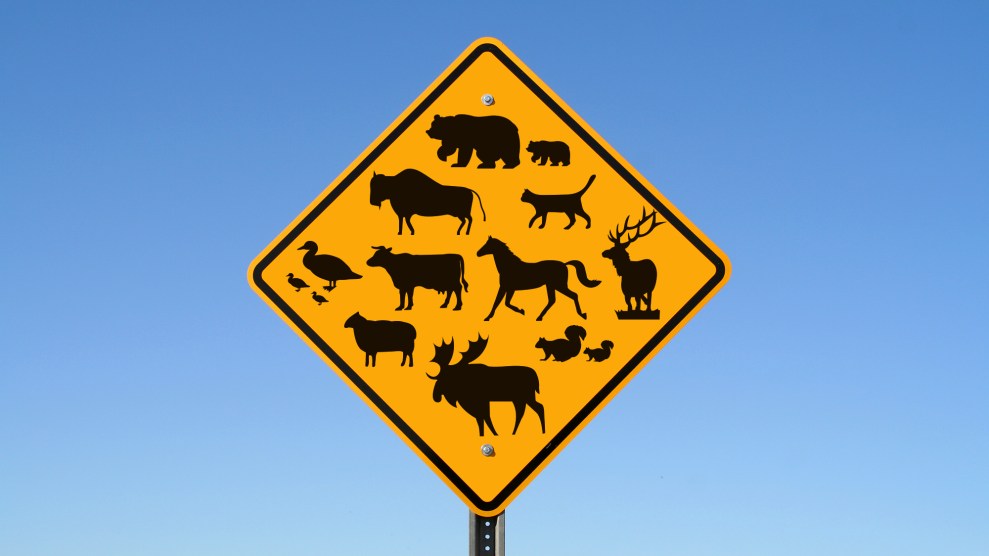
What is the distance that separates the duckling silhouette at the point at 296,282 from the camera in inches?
122

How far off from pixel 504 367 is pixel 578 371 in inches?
7.9

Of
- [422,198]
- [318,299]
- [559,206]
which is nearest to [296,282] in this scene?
[318,299]

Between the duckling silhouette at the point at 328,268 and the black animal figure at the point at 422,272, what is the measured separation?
7 centimetres

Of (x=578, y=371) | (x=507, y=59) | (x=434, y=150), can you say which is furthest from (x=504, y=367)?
(x=507, y=59)

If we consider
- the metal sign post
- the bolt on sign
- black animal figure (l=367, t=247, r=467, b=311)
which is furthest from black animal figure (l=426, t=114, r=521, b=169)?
the metal sign post

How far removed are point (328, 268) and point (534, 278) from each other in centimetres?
58

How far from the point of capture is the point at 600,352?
118 inches

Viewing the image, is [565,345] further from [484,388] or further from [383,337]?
[383,337]

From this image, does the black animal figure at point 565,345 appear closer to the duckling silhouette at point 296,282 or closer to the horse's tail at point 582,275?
the horse's tail at point 582,275

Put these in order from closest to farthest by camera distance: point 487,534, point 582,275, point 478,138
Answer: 1. point 487,534
2. point 582,275
3. point 478,138

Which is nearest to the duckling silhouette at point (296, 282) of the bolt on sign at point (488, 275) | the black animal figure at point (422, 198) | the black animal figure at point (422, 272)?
the bolt on sign at point (488, 275)

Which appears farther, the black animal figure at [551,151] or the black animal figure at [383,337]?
the black animal figure at [551,151]

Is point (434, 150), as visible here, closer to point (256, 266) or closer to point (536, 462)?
point (256, 266)

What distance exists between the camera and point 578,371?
296 centimetres
